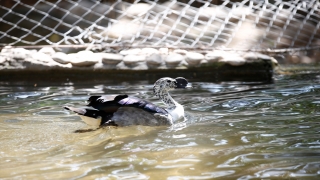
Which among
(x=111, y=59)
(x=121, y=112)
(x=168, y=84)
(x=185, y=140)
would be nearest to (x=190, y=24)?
(x=111, y=59)

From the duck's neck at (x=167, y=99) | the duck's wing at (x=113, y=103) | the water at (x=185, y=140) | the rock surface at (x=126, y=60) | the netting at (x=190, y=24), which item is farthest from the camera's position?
the netting at (x=190, y=24)

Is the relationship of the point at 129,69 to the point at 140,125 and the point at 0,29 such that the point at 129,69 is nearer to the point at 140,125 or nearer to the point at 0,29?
the point at 140,125

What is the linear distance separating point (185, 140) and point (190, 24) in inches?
242

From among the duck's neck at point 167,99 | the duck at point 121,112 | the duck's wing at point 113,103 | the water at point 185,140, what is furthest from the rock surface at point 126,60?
the duck's wing at point 113,103

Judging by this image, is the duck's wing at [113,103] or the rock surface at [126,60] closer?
the duck's wing at [113,103]

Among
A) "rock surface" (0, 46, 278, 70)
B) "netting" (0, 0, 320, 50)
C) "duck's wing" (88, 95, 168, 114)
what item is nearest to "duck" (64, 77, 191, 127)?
"duck's wing" (88, 95, 168, 114)

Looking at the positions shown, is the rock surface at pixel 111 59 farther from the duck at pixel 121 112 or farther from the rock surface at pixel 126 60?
the duck at pixel 121 112

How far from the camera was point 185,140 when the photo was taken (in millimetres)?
4793

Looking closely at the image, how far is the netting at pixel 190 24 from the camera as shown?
33.0ft

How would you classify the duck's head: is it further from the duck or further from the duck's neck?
the duck

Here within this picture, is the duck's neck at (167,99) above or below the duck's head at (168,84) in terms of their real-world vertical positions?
below

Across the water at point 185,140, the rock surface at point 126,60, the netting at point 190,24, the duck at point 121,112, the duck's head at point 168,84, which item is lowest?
the water at point 185,140

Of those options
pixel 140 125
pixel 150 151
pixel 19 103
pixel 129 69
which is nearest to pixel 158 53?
pixel 129 69

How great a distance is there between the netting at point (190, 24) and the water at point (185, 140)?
280cm
